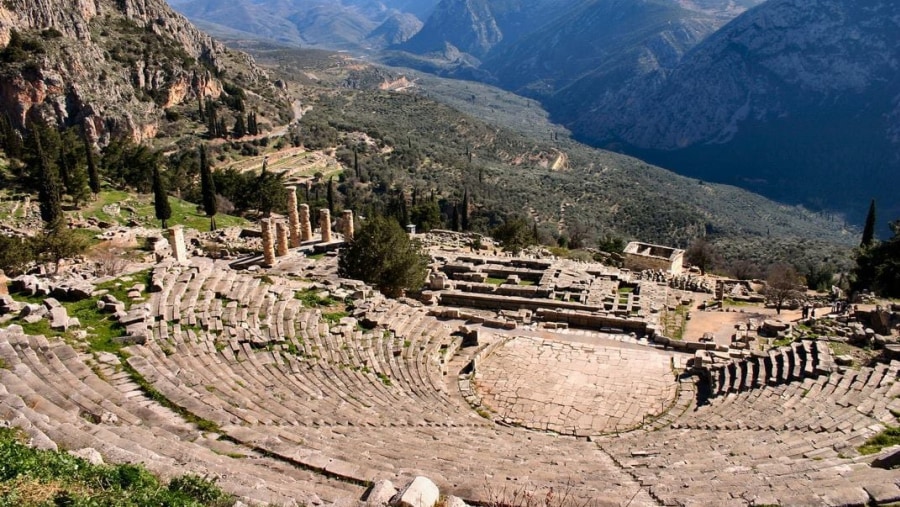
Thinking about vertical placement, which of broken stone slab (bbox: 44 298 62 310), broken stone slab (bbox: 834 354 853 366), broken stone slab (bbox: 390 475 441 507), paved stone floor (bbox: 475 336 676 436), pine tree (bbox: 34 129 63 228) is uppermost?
pine tree (bbox: 34 129 63 228)

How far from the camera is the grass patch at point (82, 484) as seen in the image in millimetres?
6875

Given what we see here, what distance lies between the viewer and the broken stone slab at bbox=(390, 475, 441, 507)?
26.1ft

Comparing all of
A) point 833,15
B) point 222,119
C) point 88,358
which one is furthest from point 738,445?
point 833,15

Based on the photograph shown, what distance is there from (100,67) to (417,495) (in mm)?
80429

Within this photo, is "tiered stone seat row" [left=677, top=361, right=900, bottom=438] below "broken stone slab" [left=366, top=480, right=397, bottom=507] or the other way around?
below

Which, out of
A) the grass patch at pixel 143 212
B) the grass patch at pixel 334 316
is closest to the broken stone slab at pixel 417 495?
the grass patch at pixel 334 316

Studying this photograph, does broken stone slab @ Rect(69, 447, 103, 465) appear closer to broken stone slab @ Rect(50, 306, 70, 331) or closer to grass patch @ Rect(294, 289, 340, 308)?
broken stone slab @ Rect(50, 306, 70, 331)

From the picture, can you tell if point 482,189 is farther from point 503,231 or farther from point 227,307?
point 227,307

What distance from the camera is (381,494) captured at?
8.12 metres

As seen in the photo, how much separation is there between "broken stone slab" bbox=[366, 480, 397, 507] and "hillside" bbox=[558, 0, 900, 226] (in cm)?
14483

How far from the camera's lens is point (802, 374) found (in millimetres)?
17984

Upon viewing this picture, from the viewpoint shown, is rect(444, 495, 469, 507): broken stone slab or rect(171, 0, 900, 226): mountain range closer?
rect(444, 495, 469, 507): broken stone slab

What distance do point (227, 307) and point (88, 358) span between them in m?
5.58

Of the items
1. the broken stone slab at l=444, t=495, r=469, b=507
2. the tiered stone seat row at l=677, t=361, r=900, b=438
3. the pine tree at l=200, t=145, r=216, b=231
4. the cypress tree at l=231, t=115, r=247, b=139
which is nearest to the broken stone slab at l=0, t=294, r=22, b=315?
the broken stone slab at l=444, t=495, r=469, b=507
